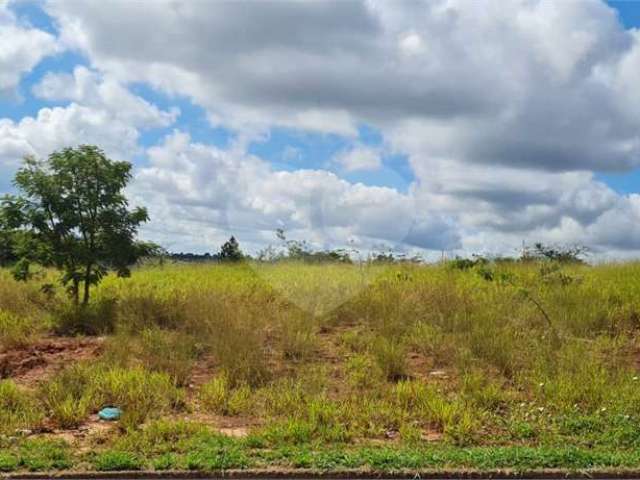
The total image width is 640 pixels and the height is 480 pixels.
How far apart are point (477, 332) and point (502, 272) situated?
207 inches

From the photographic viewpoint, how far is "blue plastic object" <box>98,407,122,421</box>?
805 centimetres

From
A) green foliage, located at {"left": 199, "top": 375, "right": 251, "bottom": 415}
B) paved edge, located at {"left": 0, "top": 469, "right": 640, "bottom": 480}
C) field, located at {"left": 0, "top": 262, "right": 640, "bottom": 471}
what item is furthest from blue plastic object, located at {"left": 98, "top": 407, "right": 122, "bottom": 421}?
paved edge, located at {"left": 0, "top": 469, "right": 640, "bottom": 480}

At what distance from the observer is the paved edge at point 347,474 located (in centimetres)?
625

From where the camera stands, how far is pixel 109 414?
26.5 ft

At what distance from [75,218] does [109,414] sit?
5.62 meters

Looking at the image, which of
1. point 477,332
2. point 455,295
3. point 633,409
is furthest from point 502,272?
point 633,409

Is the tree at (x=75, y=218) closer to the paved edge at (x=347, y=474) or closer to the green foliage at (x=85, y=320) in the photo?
the green foliage at (x=85, y=320)

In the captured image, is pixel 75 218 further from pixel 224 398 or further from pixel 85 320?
pixel 224 398

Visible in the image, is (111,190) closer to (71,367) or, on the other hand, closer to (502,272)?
(71,367)

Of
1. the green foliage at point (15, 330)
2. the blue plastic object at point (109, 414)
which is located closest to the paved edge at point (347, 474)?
the blue plastic object at point (109, 414)

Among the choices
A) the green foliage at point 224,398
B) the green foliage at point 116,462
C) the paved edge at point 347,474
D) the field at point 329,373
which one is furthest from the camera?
the green foliage at point 224,398

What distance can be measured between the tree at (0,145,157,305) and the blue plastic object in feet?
16.8

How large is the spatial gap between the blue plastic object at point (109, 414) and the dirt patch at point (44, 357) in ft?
5.82

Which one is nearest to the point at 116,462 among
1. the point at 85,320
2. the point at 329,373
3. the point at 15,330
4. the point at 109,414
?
the point at 109,414
